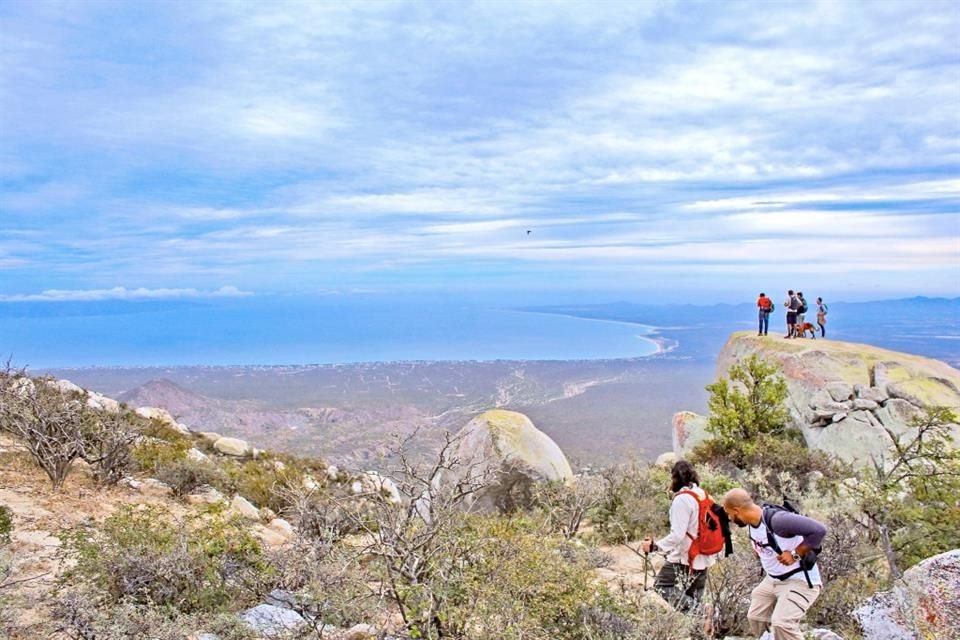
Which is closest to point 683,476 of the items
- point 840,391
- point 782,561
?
point 782,561

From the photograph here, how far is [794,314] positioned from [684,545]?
17.0 metres

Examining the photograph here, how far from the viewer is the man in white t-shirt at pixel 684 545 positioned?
6332 millimetres

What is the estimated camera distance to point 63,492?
1025 cm

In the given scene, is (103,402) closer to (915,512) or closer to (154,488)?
(154,488)

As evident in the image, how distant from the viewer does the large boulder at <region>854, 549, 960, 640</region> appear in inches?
213

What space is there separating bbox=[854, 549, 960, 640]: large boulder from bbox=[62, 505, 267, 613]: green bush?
6384 mm

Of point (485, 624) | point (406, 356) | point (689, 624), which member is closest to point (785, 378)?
point (689, 624)

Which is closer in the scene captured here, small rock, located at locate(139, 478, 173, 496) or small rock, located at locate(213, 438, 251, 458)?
small rock, located at locate(139, 478, 173, 496)

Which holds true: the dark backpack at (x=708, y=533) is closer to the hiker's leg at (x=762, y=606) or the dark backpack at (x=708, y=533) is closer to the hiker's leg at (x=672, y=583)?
the hiker's leg at (x=672, y=583)

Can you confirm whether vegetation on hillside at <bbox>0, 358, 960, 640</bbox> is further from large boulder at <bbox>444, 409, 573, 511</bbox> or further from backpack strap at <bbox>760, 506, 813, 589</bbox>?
large boulder at <bbox>444, 409, 573, 511</bbox>

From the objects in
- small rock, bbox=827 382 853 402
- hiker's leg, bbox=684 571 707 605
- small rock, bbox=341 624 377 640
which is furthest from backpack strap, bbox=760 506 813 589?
small rock, bbox=827 382 853 402

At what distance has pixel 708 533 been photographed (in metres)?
6.31

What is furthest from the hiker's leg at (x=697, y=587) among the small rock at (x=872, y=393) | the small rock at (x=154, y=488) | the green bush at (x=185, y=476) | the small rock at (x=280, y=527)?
the small rock at (x=872, y=393)

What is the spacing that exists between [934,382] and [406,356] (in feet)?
503
